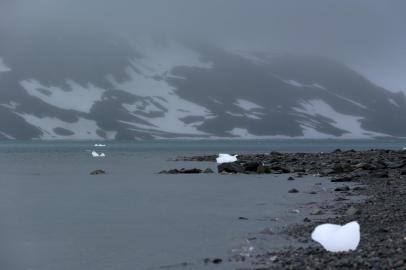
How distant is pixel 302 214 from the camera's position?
21266mm

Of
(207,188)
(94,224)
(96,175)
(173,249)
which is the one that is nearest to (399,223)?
(173,249)

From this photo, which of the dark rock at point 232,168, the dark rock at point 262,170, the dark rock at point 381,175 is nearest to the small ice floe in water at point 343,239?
the dark rock at point 381,175

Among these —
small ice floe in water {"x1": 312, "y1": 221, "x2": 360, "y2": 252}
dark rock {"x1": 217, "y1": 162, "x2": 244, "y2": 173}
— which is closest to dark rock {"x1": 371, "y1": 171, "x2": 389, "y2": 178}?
dark rock {"x1": 217, "y1": 162, "x2": 244, "y2": 173}

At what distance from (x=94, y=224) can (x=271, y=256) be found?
7.46 metres

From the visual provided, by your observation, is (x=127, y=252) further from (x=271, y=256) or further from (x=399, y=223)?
(x=399, y=223)

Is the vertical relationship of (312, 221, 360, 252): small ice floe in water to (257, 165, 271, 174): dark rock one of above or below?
below

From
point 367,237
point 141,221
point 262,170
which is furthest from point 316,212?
point 262,170

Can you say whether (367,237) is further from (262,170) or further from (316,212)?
(262,170)

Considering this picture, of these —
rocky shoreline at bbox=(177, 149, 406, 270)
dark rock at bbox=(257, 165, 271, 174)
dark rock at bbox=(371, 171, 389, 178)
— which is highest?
dark rock at bbox=(257, 165, 271, 174)

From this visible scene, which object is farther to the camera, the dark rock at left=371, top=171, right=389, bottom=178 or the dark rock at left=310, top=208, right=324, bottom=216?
the dark rock at left=371, top=171, right=389, bottom=178

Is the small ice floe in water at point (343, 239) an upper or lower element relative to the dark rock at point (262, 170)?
lower

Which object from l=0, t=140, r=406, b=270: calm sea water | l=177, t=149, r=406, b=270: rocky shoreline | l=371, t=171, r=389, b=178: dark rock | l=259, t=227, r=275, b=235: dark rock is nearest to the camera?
l=177, t=149, r=406, b=270: rocky shoreline

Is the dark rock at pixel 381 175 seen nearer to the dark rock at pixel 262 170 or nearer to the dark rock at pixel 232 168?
the dark rock at pixel 262 170

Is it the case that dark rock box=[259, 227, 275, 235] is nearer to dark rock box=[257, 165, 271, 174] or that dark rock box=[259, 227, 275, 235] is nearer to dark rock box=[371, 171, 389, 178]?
dark rock box=[371, 171, 389, 178]
